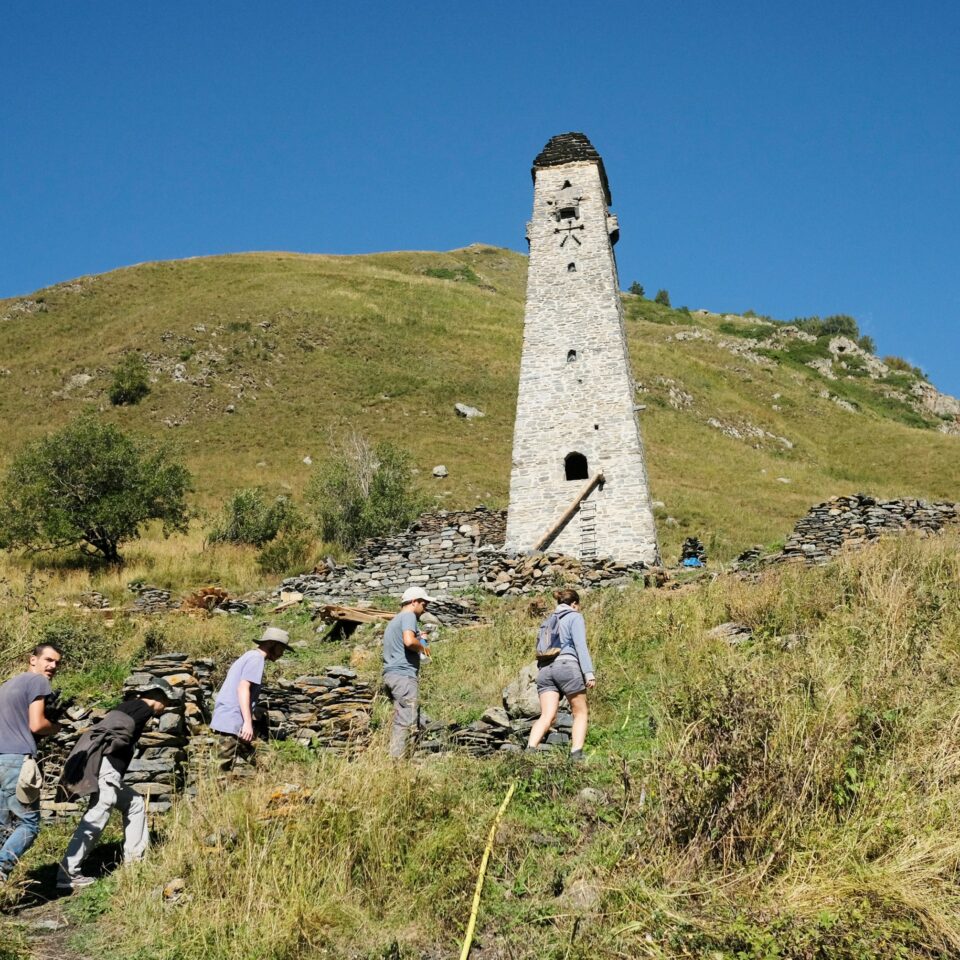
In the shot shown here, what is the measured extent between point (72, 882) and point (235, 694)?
1.82 metres

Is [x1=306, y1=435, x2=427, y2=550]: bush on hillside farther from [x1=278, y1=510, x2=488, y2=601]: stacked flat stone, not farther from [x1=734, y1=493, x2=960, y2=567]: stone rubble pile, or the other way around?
[x1=734, y1=493, x2=960, y2=567]: stone rubble pile

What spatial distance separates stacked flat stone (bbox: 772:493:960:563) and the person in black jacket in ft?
40.3

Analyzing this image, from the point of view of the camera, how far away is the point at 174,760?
22.5ft

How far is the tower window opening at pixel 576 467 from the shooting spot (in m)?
19.3

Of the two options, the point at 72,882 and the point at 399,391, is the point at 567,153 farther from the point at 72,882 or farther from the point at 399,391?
the point at 399,391

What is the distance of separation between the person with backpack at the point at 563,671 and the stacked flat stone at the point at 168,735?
121 inches

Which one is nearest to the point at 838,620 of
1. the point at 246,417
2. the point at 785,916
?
the point at 785,916

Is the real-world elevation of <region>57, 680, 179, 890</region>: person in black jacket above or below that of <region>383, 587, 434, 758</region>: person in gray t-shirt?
below

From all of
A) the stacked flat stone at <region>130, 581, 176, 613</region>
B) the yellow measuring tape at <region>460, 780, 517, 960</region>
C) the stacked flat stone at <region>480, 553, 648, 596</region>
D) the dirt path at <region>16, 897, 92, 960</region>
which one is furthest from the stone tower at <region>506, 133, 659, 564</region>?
the dirt path at <region>16, 897, 92, 960</region>

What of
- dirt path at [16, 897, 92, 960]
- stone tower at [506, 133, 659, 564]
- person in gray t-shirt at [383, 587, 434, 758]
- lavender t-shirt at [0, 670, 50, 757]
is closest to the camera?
dirt path at [16, 897, 92, 960]

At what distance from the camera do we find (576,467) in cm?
1944

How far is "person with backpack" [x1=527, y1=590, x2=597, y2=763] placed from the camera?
6.74m

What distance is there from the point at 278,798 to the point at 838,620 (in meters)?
6.21

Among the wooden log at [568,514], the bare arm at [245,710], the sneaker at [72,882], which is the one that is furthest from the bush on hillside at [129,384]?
the sneaker at [72,882]
